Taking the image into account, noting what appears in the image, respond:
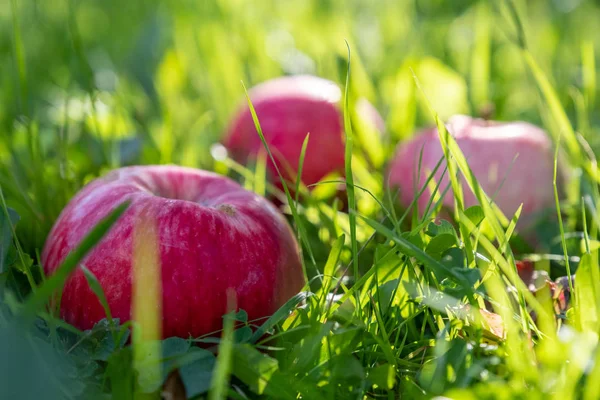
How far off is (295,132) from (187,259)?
3.20 ft

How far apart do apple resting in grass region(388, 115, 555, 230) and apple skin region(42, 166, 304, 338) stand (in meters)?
0.61

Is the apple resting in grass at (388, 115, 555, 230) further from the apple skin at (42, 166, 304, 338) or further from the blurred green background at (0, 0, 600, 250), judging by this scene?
Answer: the apple skin at (42, 166, 304, 338)

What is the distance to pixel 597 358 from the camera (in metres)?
0.97

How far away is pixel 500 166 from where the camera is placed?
1.94 metres

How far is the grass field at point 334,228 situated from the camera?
1.08 metres

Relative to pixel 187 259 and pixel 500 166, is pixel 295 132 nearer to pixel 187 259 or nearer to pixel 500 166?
pixel 500 166

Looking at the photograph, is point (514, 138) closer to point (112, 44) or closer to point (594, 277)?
point (594, 277)

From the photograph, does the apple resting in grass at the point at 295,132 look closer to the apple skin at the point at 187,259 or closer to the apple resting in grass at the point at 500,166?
the apple resting in grass at the point at 500,166

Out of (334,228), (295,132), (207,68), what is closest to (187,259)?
(334,228)

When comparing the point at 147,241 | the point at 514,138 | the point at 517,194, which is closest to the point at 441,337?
the point at 147,241

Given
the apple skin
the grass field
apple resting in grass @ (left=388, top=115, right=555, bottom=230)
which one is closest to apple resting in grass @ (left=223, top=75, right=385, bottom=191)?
the grass field

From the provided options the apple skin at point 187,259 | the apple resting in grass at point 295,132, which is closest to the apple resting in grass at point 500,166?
the apple resting in grass at point 295,132

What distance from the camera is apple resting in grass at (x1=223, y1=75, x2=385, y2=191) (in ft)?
7.23

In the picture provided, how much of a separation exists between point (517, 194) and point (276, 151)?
696 millimetres
